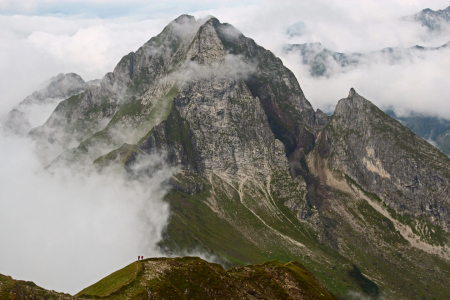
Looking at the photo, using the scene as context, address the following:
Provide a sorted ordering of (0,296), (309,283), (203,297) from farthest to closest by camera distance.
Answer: (309,283) → (203,297) → (0,296)

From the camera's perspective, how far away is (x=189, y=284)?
122 m

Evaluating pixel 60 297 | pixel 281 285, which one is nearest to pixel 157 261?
pixel 60 297

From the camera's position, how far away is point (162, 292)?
11175cm

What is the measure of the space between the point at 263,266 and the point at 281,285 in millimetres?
18046

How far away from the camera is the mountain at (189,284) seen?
99.9 m

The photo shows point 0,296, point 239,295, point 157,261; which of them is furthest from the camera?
point 157,261

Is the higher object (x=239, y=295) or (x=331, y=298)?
(x=239, y=295)

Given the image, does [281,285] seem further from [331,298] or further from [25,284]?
[25,284]

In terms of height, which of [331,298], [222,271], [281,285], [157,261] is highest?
[157,261]

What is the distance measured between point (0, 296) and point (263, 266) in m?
120

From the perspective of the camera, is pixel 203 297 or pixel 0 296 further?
pixel 203 297

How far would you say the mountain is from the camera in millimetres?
99863

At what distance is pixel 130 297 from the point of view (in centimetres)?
10600

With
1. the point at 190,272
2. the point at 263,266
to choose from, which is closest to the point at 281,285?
the point at 263,266
